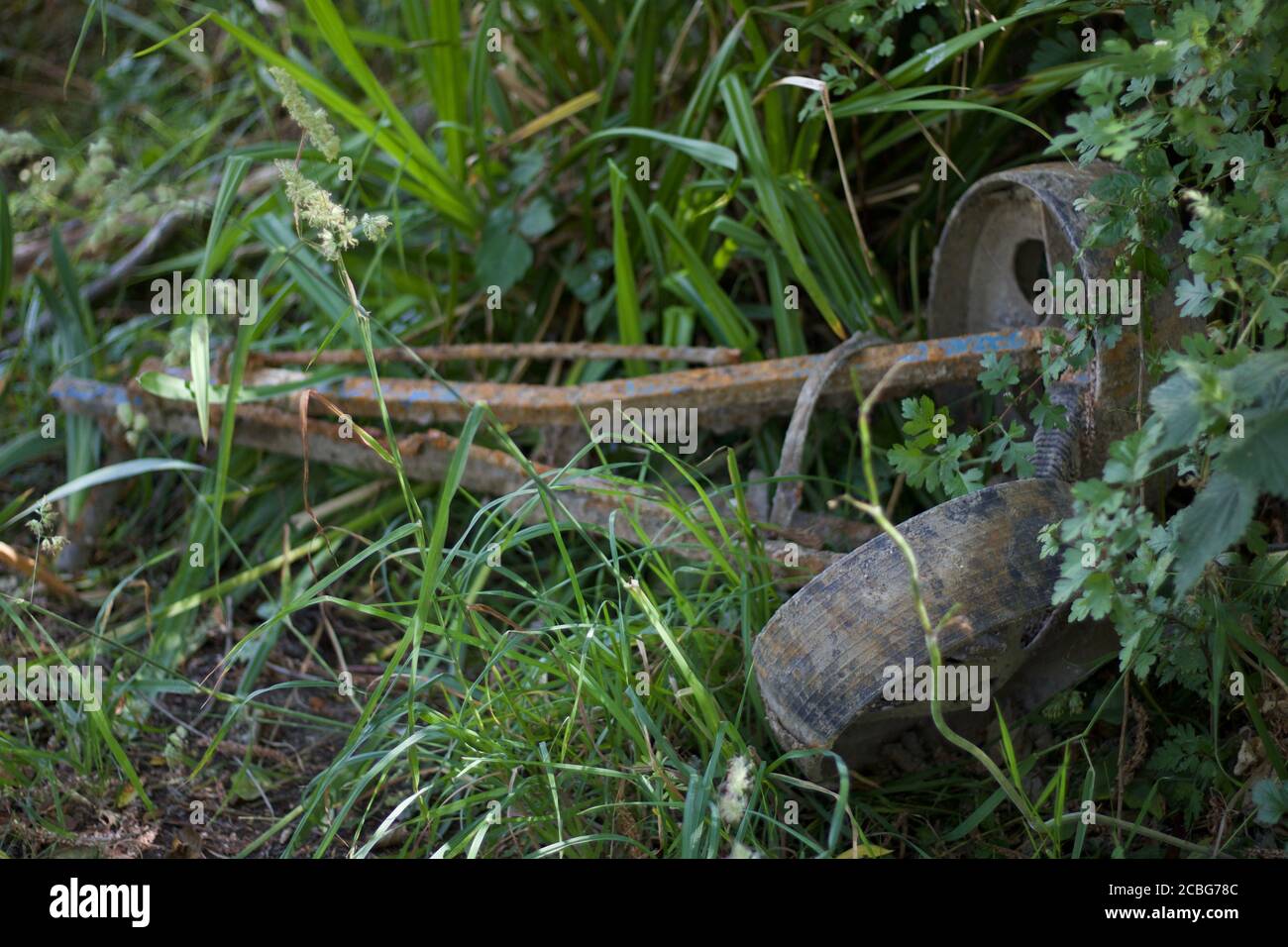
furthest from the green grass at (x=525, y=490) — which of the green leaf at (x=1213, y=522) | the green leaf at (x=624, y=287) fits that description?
the green leaf at (x=1213, y=522)

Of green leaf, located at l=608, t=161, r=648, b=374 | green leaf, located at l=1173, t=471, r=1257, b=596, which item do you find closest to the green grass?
green leaf, located at l=608, t=161, r=648, b=374

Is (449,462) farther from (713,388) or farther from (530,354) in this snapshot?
(713,388)

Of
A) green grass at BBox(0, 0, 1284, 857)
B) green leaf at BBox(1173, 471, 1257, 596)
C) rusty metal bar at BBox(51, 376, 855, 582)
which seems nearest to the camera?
green leaf at BBox(1173, 471, 1257, 596)

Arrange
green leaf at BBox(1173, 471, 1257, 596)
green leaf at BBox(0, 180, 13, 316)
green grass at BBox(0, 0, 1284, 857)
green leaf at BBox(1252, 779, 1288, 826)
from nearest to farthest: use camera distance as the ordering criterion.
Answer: green leaf at BBox(1173, 471, 1257, 596) < green leaf at BBox(1252, 779, 1288, 826) < green grass at BBox(0, 0, 1284, 857) < green leaf at BBox(0, 180, 13, 316)

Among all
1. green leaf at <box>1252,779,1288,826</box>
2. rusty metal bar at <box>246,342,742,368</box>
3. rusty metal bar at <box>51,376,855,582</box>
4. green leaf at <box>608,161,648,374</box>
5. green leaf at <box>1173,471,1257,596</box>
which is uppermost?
green leaf at <box>608,161,648,374</box>

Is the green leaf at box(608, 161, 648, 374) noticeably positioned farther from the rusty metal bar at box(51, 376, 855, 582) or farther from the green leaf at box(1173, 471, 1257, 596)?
the green leaf at box(1173, 471, 1257, 596)

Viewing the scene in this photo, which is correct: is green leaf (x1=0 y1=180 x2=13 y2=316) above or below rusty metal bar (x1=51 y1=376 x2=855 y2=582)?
above

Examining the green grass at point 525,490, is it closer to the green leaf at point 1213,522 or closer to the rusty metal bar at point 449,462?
the rusty metal bar at point 449,462

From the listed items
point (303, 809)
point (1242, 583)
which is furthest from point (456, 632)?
point (1242, 583)

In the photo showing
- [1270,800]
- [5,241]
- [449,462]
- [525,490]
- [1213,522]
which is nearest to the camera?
[1213,522]

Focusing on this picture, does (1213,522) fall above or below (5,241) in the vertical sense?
below

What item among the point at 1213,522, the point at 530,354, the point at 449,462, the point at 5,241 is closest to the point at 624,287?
the point at 530,354
